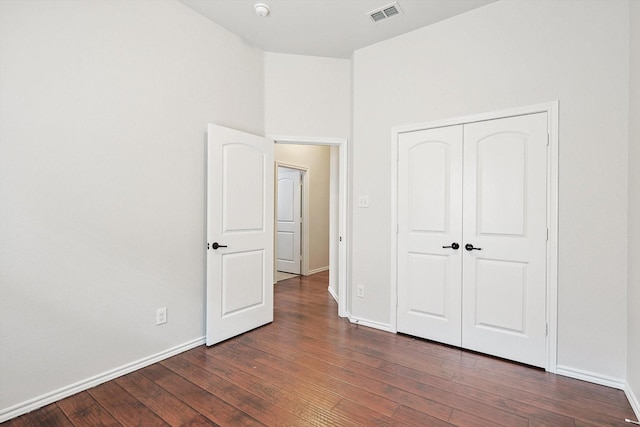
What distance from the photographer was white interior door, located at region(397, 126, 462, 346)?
276cm

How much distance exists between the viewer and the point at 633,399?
1.92 metres

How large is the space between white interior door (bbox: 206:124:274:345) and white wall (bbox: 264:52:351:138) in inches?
15.5

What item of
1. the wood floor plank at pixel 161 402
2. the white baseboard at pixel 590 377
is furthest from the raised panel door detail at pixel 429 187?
the wood floor plank at pixel 161 402

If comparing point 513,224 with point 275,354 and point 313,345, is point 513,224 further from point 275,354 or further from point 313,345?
point 275,354

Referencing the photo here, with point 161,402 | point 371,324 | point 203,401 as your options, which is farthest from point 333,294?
point 161,402

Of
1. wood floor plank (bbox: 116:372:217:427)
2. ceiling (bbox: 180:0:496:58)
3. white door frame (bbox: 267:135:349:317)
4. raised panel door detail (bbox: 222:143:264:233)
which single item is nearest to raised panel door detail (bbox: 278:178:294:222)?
white door frame (bbox: 267:135:349:317)

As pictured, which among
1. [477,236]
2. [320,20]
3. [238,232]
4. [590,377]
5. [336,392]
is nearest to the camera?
[336,392]

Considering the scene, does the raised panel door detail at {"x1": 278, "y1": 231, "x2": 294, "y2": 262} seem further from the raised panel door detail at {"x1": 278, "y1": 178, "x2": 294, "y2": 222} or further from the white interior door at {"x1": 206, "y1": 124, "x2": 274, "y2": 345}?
the white interior door at {"x1": 206, "y1": 124, "x2": 274, "y2": 345}

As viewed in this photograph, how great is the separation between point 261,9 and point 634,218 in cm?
314

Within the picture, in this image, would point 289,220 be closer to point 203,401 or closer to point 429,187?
point 429,187

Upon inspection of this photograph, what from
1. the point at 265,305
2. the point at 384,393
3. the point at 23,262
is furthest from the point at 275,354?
the point at 23,262

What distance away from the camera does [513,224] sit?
98.0 inches

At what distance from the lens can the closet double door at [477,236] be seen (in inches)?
94.9

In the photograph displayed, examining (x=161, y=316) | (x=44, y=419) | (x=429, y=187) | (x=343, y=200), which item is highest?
(x=429, y=187)
